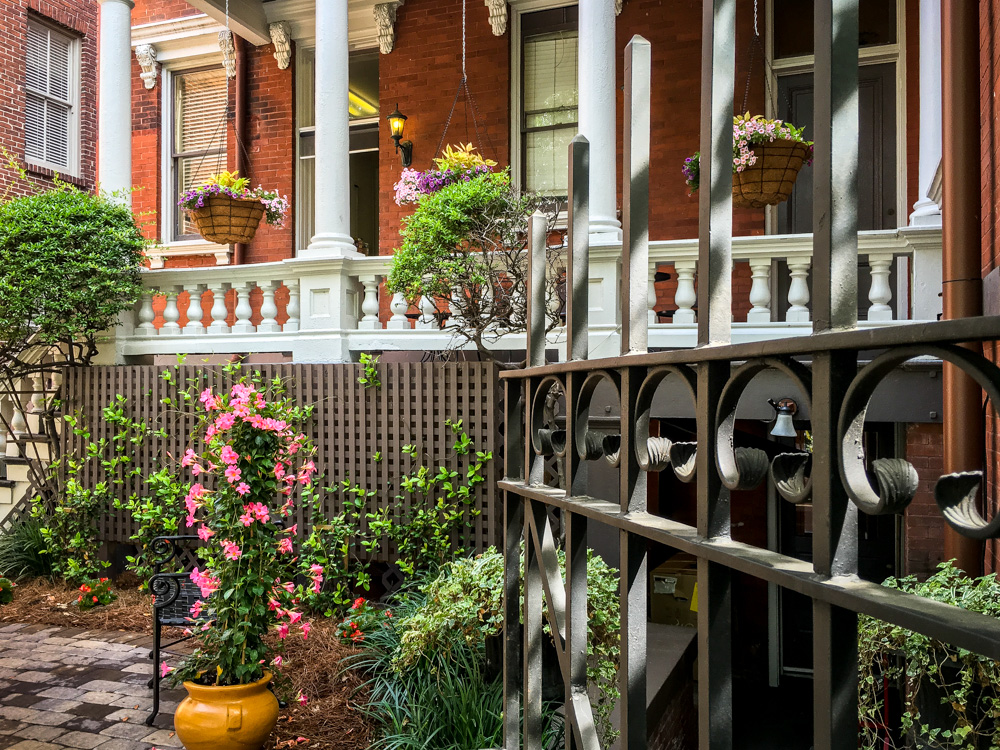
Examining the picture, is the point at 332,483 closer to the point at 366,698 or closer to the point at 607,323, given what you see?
the point at 366,698

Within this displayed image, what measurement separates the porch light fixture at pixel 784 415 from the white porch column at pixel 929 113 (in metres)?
1.49

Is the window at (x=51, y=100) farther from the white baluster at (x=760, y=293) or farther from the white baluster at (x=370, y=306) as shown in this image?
the white baluster at (x=760, y=293)

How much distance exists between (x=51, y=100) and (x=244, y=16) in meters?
4.83

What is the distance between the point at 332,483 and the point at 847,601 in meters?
5.79

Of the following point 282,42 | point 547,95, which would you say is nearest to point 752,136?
point 547,95

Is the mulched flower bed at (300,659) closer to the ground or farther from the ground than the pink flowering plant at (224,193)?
closer to the ground

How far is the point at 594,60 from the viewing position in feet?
20.6

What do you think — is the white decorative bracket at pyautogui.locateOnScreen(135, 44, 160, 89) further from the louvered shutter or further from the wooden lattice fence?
the wooden lattice fence

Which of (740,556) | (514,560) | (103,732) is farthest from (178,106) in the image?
(740,556)

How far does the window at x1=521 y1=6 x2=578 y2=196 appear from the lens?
947 cm

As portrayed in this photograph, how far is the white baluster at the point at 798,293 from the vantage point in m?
5.69

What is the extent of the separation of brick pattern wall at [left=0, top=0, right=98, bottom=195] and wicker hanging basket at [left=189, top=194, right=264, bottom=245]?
5.44 meters

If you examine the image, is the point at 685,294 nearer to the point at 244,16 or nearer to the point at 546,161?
the point at 546,161

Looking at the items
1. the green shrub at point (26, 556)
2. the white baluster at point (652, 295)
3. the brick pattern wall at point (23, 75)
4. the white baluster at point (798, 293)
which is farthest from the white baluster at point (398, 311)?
the brick pattern wall at point (23, 75)
